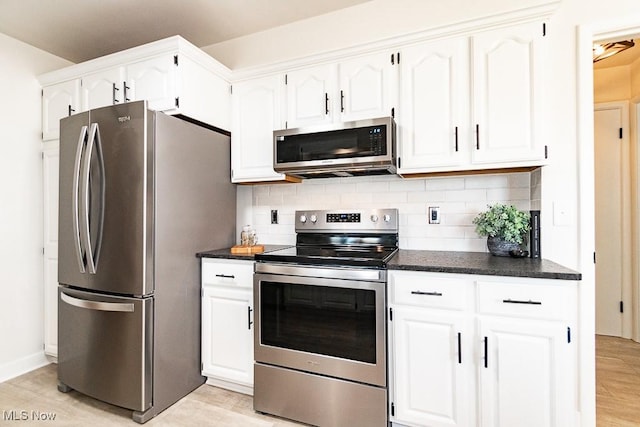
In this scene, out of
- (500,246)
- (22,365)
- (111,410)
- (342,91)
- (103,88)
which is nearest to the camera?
(500,246)

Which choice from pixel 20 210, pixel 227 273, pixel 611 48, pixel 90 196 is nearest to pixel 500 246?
pixel 227 273

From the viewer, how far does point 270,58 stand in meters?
2.76

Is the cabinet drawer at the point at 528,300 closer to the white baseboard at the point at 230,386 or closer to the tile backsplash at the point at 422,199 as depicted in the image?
the tile backsplash at the point at 422,199

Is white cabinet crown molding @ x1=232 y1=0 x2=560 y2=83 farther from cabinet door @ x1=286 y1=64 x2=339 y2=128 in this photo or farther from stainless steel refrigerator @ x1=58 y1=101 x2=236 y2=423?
stainless steel refrigerator @ x1=58 y1=101 x2=236 y2=423

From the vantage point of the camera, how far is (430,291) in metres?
1.69

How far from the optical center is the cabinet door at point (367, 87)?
212 cm

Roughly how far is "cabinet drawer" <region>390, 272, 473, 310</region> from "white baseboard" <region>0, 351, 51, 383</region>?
2953 mm

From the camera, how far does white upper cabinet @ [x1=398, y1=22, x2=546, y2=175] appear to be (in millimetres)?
1828

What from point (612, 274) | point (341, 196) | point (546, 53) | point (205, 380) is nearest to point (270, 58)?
point (341, 196)

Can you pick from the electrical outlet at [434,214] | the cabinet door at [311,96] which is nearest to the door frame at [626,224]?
the electrical outlet at [434,214]

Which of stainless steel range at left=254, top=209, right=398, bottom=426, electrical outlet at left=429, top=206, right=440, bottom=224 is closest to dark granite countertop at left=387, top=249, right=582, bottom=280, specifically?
stainless steel range at left=254, top=209, right=398, bottom=426

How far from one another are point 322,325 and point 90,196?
1.66m

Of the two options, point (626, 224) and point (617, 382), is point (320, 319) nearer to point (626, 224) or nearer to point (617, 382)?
point (617, 382)

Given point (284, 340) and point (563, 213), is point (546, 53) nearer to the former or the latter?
point (563, 213)
